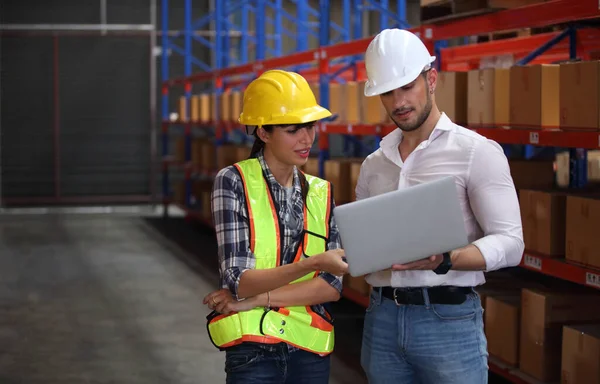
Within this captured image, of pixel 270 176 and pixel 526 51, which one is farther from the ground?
pixel 526 51

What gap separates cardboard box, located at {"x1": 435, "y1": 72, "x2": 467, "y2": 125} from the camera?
Answer: 5512 millimetres

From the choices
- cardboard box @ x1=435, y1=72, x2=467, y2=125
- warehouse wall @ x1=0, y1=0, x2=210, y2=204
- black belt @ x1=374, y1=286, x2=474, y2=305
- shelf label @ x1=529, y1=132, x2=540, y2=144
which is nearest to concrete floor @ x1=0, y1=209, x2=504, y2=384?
cardboard box @ x1=435, y1=72, x2=467, y2=125

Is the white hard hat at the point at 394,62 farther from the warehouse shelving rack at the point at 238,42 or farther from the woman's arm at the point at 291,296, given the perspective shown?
the warehouse shelving rack at the point at 238,42

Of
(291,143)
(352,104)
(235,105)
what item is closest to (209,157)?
(235,105)

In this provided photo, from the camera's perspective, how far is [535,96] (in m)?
4.75

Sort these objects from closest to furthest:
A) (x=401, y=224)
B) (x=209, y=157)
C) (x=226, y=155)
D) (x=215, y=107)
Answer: (x=401, y=224) < (x=226, y=155) < (x=215, y=107) < (x=209, y=157)

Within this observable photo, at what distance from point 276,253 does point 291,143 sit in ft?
1.04

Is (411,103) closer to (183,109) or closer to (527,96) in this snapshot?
(527,96)

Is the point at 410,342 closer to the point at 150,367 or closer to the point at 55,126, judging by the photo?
the point at 150,367

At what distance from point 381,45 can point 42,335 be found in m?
5.40

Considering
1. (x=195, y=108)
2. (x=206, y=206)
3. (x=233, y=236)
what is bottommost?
(x=206, y=206)

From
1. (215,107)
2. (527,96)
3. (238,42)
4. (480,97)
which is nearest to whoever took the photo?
(527,96)

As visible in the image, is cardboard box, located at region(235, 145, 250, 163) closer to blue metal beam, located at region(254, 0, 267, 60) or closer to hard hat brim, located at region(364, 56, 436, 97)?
blue metal beam, located at region(254, 0, 267, 60)

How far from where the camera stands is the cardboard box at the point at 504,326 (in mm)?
5062
